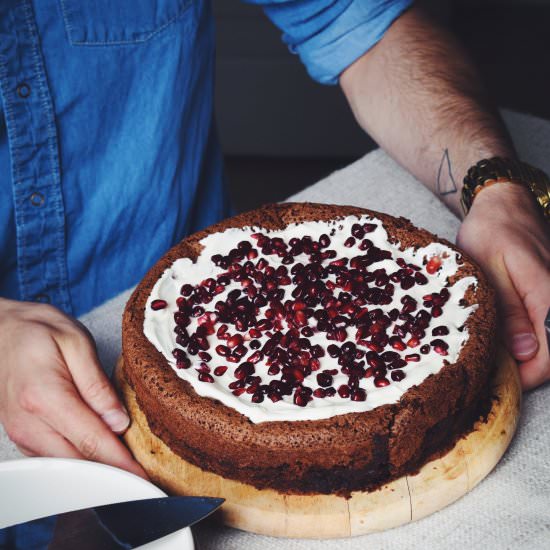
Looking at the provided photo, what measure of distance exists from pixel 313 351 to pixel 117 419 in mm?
394

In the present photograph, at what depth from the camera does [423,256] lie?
65.4 inches

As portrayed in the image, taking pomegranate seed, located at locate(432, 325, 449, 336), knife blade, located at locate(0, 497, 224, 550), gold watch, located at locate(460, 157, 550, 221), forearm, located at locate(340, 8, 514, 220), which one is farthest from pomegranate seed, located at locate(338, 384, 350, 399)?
forearm, located at locate(340, 8, 514, 220)

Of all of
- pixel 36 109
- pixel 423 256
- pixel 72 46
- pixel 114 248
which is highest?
pixel 72 46

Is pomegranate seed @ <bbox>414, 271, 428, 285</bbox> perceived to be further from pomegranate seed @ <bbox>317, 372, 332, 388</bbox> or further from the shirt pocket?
the shirt pocket

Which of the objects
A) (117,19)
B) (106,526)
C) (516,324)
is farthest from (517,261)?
(117,19)

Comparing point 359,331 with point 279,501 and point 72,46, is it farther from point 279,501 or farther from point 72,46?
point 72,46

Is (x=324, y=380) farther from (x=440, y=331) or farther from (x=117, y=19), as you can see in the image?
(x=117, y=19)

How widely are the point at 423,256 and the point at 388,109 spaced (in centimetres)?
69

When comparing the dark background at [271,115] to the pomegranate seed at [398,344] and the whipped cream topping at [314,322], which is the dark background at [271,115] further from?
the pomegranate seed at [398,344]

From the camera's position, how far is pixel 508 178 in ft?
5.94

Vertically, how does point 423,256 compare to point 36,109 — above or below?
below

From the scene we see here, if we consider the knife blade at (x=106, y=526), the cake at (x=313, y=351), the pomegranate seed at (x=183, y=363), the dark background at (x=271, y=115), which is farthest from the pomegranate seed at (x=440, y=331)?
the dark background at (x=271, y=115)

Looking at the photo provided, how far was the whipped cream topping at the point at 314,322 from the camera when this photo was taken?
132 cm

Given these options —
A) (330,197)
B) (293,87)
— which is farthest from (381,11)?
(293,87)
